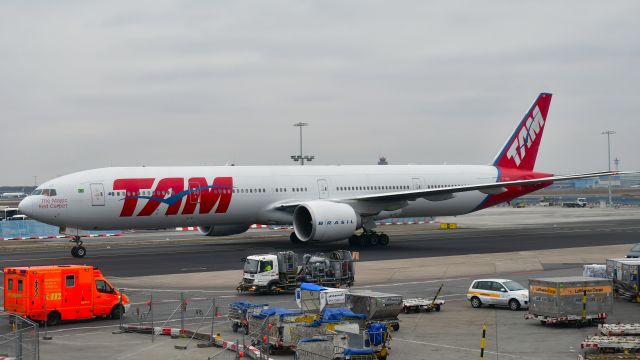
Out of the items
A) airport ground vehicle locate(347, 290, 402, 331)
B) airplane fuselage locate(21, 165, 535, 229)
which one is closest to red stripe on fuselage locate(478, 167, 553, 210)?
airplane fuselage locate(21, 165, 535, 229)

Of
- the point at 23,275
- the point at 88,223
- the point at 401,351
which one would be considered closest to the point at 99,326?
the point at 23,275

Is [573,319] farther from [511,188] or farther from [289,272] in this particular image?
[511,188]

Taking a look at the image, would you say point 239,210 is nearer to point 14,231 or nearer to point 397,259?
point 397,259

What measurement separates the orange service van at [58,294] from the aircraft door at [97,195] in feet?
63.7

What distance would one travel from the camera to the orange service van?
2697 cm

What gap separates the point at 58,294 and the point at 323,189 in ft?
102

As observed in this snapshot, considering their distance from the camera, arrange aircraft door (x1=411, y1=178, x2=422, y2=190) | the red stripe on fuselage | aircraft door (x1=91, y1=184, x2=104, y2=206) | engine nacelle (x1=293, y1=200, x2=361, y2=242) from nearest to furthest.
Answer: aircraft door (x1=91, y1=184, x2=104, y2=206) → engine nacelle (x1=293, y1=200, x2=361, y2=242) → aircraft door (x1=411, y1=178, x2=422, y2=190) → the red stripe on fuselage

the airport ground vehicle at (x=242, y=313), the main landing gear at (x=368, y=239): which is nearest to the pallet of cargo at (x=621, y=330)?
the airport ground vehicle at (x=242, y=313)

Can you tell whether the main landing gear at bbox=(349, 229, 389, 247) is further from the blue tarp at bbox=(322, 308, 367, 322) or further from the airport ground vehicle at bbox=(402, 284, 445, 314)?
the blue tarp at bbox=(322, 308, 367, 322)

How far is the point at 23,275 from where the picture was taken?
27.0 m

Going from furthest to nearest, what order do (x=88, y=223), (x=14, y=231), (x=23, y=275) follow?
1. (x=14, y=231)
2. (x=88, y=223)
3. (x=23, y=275)

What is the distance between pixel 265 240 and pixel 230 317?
36.4 meters

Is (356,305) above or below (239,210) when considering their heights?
below

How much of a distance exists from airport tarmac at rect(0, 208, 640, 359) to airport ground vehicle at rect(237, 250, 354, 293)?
2.66ft
